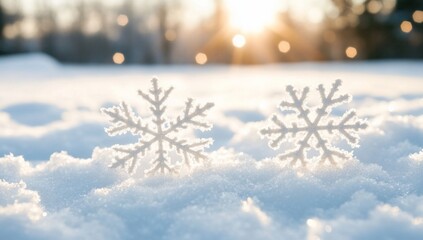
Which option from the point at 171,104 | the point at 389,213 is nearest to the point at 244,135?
the point at 389,213

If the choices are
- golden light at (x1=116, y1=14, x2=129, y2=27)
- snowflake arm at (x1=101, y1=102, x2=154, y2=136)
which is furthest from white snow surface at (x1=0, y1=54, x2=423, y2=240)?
golden light at (x1=116, y1=14, x2=129, y2=27)

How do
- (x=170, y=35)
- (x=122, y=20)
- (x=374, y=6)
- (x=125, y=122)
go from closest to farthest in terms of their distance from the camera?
1. (x=125, y=122)
2. (x=374, y=6)
3. (x=170, y=35)
4. (x=122, y=20)

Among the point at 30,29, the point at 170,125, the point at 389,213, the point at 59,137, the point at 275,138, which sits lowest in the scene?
the point at 389,213

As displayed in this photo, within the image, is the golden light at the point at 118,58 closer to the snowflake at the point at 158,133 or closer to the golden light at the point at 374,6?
the golden light at the point at 374,6

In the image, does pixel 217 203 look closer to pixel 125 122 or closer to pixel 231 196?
pixel 231 196

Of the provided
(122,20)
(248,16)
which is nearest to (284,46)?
(248,16)

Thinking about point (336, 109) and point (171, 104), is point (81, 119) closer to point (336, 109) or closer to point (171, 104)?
point (171, 104)
